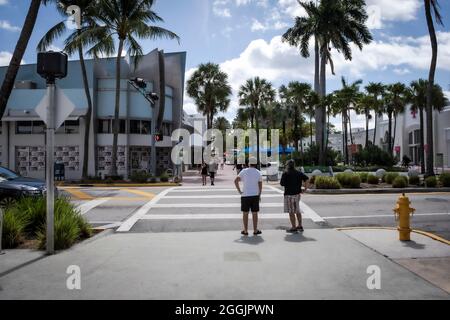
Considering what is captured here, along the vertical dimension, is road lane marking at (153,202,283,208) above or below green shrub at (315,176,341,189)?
below

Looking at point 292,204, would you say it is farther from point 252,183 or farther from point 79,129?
point 79,129

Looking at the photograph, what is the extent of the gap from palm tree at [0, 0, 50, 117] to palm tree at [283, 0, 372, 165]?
80.8ft

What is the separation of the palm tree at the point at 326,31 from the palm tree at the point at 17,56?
2462 cm

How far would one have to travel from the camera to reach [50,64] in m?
6.79

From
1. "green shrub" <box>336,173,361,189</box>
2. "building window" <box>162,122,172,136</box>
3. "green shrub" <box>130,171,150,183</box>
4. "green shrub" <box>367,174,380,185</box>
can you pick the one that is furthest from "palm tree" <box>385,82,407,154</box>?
"green shrub" <box>130,171,150,183</box>

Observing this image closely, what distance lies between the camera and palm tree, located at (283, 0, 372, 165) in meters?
32.0

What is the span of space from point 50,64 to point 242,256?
177 inches

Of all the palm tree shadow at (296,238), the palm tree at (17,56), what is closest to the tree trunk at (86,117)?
the palm tree at (17,56)

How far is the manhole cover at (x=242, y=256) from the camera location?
6656mm

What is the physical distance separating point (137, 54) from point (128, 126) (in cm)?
671

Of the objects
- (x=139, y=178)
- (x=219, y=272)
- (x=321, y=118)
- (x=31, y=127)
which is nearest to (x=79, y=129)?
(x=31, y=127)

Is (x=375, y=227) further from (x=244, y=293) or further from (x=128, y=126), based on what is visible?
(x=128, y=126)

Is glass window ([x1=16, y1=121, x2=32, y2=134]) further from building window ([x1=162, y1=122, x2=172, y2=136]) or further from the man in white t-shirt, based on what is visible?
the man in white t-shirt
